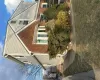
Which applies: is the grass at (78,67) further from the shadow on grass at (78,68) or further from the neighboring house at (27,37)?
the neighboring house at (27,37)

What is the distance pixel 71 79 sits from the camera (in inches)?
1356

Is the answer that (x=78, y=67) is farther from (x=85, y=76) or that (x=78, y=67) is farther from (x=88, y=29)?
(x=88, y=29)

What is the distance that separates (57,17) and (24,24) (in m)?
5.06

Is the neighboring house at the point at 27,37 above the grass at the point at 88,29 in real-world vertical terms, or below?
below

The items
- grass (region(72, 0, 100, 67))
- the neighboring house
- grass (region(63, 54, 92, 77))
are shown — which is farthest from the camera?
the neighboring house

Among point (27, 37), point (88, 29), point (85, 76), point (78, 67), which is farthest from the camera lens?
point (27, 37)

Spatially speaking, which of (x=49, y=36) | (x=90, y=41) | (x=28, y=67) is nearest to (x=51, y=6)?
(x=49, y=36)

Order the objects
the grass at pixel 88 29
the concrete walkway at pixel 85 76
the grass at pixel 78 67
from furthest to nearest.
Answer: the grass at pixel 78 67
the concrete walkway at pixel 85 76
the grass at pixel 88 29

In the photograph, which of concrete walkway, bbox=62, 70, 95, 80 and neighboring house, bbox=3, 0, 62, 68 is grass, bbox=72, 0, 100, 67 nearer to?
concrete walkway, bbox=62, 70, 95, 80

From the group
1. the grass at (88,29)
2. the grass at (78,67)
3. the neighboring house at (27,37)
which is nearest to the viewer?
the grass at (88,29)

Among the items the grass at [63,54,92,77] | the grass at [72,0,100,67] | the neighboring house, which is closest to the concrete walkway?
the grass at [63,54,92,77]

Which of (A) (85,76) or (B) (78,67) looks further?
(B) (78,67)

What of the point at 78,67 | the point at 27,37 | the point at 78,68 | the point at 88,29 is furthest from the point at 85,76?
the point at 27,37

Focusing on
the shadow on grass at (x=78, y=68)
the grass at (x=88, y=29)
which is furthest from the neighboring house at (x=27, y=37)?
the grass at (x=88, y=29)
